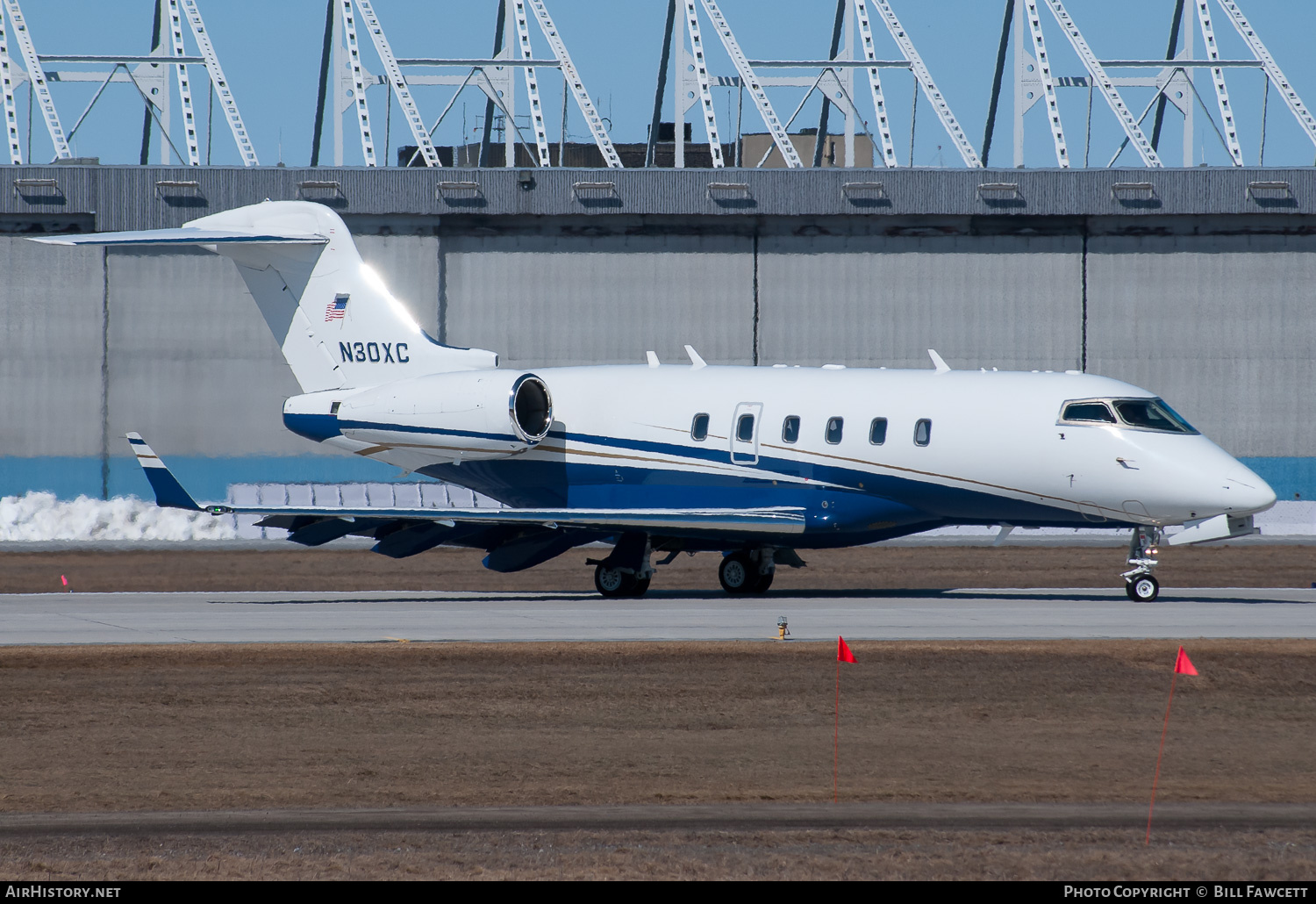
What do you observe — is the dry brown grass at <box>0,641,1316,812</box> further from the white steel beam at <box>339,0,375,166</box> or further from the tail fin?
the white steel beam at <box>339,0,375,166</box>

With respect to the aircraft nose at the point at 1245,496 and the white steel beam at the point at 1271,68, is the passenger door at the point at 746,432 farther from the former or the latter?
the white steel beam at the point at 1271,68

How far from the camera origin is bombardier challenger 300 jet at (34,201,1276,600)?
23.6 m

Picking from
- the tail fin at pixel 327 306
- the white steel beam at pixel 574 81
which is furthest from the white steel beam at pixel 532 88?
the tail fin at pixel 327 306

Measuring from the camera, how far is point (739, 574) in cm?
2744

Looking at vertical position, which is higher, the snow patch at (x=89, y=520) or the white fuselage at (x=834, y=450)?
the white fuselage at (x=834, y=450)

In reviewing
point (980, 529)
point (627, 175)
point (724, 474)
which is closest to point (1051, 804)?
point (724, 474)

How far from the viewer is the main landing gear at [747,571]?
27.4 metres

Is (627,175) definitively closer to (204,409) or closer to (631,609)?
(204,409)

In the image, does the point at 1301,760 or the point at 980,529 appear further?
the point at 980,529

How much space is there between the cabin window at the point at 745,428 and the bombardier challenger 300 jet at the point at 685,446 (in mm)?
34

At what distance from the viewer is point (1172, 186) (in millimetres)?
46656

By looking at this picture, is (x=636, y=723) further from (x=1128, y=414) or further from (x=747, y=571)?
(x=747, y=571)

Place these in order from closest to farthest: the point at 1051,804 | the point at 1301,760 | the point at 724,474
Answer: the point at 1051,804 < the point at 1301,760 < the point at 724,474

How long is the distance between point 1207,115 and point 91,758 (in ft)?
149
